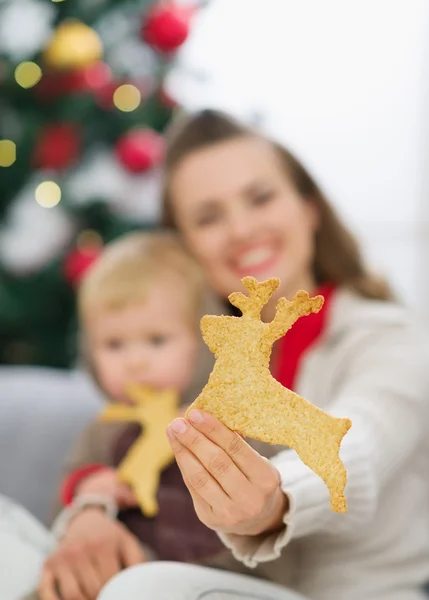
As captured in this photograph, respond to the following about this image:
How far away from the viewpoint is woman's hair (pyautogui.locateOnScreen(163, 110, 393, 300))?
118cm

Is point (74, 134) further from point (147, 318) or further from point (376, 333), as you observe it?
point (376, 333)

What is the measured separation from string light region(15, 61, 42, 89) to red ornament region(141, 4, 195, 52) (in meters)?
0.28

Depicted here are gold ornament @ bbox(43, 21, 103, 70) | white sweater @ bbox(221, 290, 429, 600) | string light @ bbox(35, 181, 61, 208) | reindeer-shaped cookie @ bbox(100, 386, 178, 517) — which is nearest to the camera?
white sweater @ bbox(221, 290, 429, 600)

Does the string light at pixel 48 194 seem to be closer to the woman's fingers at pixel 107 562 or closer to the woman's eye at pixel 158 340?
the woman's eye at pixel 158 340

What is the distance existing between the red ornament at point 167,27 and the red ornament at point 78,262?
529mm

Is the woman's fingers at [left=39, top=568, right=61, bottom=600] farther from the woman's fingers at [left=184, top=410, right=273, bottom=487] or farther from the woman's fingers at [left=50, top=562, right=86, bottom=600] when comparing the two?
the woman's fingers at [left=184, top=410, right=273, bottom=487]

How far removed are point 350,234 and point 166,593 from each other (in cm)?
72

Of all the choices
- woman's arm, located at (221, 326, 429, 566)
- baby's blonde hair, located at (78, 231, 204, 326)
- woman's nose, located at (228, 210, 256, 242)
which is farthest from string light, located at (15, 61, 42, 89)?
woman's arm, located at (221, 326, 429, 566)

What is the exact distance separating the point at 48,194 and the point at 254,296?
145 centimetres

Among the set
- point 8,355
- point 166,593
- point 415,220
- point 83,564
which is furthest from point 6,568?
point 415,220

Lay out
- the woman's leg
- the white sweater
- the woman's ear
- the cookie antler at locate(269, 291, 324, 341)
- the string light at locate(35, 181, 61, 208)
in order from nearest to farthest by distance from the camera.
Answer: the cookie antler at locate(269, 291, 324, 341) → the woman's leg → the white sweater → the woman's ear → the string light at locate(35, 181, 61, 208)

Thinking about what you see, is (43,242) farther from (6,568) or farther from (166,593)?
(166,593)

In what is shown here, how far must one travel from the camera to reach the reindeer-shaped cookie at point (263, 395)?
0.61 meters

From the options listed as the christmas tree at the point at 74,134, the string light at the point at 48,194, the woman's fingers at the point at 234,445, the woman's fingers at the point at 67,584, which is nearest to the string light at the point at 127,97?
the christmas tree at the point at 74,134
